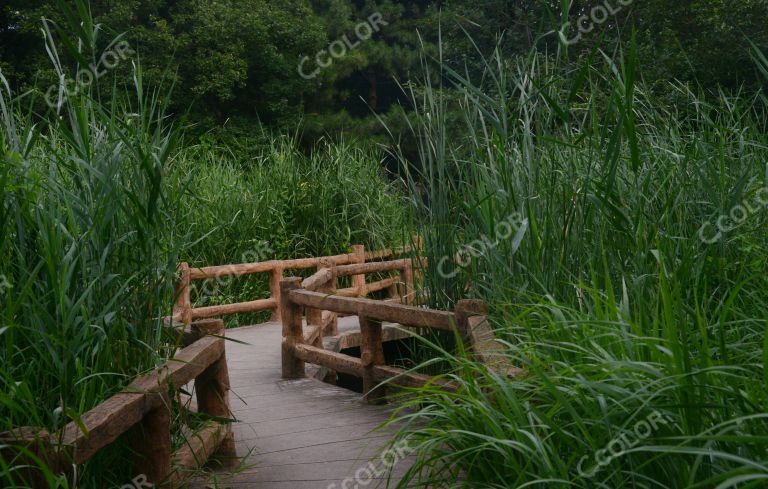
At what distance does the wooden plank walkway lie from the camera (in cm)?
347

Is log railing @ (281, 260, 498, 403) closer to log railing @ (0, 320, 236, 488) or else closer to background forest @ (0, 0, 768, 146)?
log railing @ (0, 320, 236, 488)

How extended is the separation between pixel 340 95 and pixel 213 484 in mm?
20968

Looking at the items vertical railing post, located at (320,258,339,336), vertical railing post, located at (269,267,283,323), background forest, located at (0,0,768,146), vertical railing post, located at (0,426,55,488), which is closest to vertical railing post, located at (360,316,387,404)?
vertical railing post, located at (320,258,339,336)

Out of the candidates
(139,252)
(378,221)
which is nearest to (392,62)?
(378,221)

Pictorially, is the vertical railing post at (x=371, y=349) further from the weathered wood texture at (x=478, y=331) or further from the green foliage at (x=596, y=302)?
the weathered wood texture at (x=478, y=331)

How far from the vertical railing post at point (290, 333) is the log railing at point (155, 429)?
1826 mm

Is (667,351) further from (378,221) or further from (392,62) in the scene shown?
(392,62)

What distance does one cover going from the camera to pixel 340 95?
77.8 ft

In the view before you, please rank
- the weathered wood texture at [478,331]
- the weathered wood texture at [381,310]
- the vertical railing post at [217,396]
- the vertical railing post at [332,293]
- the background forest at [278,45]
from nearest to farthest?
the weathered wood texture at [478,331] < the vertical railing post at [217,396] < the weathered wood texture at [381,310] < the vertical railing post at [332,293] < the background forest at [278,45]

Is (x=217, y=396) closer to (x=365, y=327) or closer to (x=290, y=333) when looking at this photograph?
(x=365, y=327)

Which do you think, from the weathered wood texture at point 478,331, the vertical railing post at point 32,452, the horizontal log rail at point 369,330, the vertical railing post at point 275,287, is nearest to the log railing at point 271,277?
the vertical railing post at point 275,287

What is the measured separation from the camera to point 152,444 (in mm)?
2898

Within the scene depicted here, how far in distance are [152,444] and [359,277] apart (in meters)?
6.32

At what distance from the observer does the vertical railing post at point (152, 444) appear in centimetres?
289
